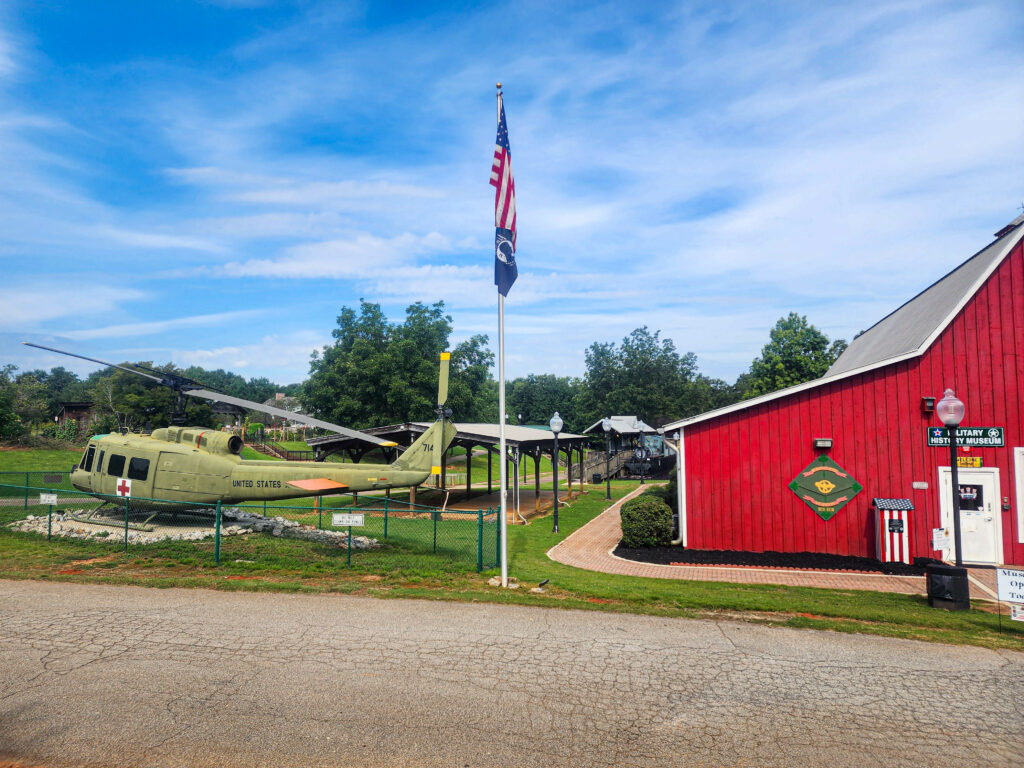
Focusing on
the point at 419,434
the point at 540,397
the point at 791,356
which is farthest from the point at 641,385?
the point at 419,434

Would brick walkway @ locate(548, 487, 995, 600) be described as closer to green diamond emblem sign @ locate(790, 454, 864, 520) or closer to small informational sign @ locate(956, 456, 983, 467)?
green diamond emblem sign @ locate(790, 454, 864, 520)

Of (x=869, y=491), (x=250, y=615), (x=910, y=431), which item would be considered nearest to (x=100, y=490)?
(x=250, y=615)

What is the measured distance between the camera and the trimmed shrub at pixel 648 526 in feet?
54.4

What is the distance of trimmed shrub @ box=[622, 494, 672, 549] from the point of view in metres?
16.6

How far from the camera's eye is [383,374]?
4556cm

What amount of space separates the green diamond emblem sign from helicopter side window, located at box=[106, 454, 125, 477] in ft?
65.0

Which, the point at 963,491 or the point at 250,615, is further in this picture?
the point at 963,491

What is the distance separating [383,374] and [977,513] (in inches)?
1512

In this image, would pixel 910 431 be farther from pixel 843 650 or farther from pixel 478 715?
pixel 478 715

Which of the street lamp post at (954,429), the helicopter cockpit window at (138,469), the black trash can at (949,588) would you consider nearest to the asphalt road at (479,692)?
the black trash can at (949,588)

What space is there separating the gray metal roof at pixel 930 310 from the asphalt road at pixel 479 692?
36.3 ft

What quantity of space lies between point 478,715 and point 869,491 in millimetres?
13784

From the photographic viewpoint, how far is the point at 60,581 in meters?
12.2

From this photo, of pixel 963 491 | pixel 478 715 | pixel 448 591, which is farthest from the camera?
pixel 963 491
